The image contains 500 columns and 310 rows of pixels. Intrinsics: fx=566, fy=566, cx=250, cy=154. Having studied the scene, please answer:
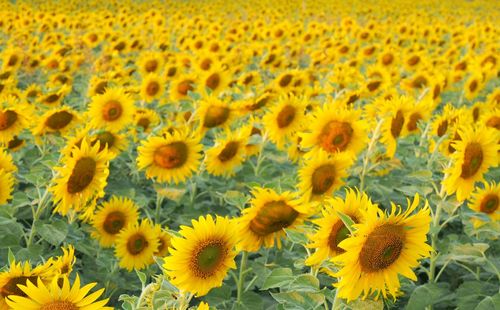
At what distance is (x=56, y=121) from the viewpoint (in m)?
4.28

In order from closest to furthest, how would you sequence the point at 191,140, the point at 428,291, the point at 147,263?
the point at 428,291 < the point at 147,263 < the point at 191,140

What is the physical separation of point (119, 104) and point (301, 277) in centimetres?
302

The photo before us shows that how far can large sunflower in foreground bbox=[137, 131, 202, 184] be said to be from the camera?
3611mm

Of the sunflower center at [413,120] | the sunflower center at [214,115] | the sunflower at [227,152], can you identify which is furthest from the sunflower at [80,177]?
the sunflower center at [413,120]

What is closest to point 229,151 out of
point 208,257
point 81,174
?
point 81,174

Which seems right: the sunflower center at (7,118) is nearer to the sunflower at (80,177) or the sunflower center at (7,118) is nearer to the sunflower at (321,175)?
the sunflower at (80,177)

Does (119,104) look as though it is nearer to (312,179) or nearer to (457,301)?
(312,179)

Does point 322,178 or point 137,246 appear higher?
point 322,178

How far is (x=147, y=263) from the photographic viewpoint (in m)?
3.35

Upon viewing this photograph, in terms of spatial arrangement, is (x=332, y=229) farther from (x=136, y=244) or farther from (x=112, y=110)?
(x=112, y=110)

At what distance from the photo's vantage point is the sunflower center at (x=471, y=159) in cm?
304

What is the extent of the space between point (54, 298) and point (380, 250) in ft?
3.37

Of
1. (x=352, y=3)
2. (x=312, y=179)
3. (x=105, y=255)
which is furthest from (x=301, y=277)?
(x=352, y=3)

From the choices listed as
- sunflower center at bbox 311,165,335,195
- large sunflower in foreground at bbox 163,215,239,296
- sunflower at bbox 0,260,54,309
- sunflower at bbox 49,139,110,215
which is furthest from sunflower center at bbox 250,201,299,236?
sunflower at bbox 49,139,110,215
